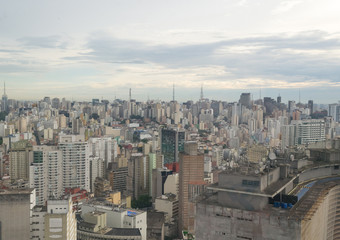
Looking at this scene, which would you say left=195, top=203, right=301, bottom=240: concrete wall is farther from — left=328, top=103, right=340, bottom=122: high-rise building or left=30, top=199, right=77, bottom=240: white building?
left=328, top=103, right=340, bottom=122: high-rise building

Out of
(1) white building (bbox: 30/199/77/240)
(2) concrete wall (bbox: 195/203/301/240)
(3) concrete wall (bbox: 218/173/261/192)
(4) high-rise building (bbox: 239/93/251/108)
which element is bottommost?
(1) white building (bbox: 30/199/77/240)

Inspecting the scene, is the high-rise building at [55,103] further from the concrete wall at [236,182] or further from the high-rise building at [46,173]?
the concrete wall at [236,182]

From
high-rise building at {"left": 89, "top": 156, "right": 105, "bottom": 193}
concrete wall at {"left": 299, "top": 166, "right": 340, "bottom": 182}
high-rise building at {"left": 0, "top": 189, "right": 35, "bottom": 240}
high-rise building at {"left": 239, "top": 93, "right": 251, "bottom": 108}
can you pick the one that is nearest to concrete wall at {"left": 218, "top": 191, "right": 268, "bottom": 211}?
concrete wall at {"left": 299, "top": 166, "right": 340, "bottom": 182}

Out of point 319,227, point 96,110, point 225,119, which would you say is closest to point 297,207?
point 319,227

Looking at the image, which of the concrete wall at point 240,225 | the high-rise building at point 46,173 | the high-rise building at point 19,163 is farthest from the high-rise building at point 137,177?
the concrete wall at point 240,225

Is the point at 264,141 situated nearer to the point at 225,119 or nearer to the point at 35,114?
the point at 225,119

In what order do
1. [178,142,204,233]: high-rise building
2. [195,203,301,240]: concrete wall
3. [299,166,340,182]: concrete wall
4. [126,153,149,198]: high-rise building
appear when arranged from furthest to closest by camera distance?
1. [126,153,149,198]: high-rise building
2. [178,142,204,233]: high-rise building
3. [299,166,340,182]: concrete wall
4. [195,203,301,240]: concrete wall
